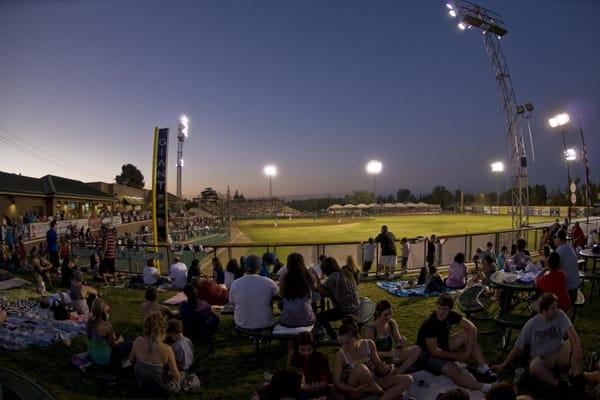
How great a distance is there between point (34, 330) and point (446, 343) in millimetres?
7157

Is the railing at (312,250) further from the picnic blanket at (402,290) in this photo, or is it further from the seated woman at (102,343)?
the seated woman at (102,343)

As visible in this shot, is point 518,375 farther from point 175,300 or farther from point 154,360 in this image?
point 175,300

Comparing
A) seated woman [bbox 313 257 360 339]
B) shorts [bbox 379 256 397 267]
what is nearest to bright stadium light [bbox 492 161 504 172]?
shorts [bbox 379 256 397 267]

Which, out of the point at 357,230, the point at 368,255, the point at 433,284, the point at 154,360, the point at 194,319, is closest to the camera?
the point at 154,360

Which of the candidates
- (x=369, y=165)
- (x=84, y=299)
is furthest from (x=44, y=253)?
(x=369, y=165)

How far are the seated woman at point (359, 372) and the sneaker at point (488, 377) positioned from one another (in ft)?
3.75

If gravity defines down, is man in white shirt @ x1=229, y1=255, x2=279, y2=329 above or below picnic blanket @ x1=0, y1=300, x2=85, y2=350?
above

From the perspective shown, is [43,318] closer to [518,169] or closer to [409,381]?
[409,381]

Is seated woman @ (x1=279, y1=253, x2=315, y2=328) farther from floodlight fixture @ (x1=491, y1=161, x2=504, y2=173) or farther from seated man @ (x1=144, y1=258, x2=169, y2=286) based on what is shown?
floodlight fixture @ (x1=491, y1=161, x2=504, y2=173)

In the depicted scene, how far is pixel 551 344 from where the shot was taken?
4375 mm

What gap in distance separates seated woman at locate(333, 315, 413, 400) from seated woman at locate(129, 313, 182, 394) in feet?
6.76

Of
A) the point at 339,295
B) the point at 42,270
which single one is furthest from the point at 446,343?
the point at 42,270

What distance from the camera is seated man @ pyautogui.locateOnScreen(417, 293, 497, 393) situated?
4.34 m

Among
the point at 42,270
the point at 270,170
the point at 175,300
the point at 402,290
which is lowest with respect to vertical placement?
the point at 175,300
